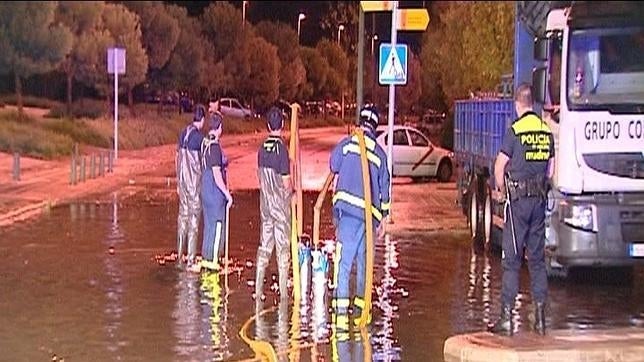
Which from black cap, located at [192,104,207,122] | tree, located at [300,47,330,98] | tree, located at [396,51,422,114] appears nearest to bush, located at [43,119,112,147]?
tree, located at [396,51,422,114]

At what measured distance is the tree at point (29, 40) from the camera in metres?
24.8

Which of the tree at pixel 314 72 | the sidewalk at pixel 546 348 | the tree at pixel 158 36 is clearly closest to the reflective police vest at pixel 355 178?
the sidewalk at pixel 546 348

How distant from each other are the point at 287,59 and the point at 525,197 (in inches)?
1944

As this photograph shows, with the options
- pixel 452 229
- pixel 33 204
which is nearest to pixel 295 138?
pixel 452 229

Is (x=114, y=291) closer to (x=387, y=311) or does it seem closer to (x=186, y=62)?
(x=387, y=311)

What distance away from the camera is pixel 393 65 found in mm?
21328

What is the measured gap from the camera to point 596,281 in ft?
51.8

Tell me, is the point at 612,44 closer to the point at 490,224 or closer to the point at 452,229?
the point at 490,224

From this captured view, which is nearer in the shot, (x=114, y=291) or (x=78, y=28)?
(x=114, y=291)

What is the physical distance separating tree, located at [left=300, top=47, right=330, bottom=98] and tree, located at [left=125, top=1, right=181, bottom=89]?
720 cm

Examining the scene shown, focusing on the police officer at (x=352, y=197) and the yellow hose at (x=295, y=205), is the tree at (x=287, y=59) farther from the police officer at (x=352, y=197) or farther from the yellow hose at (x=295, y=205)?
the police officer at (x=352, y=197)

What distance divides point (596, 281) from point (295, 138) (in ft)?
14.7

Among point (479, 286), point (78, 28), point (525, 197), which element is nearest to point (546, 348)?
point (525, 197)

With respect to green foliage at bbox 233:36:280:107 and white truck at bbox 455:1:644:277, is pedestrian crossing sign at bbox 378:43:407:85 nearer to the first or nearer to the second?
white truck at bbox 455:1:644:277
